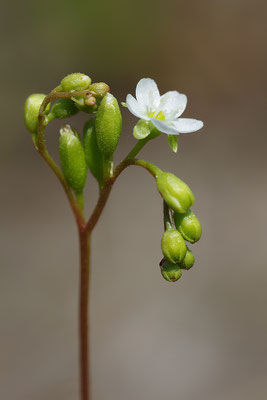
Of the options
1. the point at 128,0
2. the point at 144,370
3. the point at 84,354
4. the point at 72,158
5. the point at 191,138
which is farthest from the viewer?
the point at 128,0

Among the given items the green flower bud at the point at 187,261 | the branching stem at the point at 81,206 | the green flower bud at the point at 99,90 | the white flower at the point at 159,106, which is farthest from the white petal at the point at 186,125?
the green flower bud at the point at 187,261

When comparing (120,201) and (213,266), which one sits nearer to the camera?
(213,266)

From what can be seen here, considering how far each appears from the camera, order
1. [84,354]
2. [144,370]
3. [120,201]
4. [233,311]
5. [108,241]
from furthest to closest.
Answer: [120,201], [108,241], [233,311], [144,370], [84,354]

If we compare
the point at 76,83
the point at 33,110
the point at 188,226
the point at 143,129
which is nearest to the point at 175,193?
the point at 188,226

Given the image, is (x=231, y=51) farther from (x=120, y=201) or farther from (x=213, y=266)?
(x=213, y=266)

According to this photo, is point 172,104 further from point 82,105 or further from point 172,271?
point 172,271

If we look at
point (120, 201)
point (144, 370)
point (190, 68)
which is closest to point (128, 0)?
point (190, 68)

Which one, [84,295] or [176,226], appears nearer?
[176,226]
